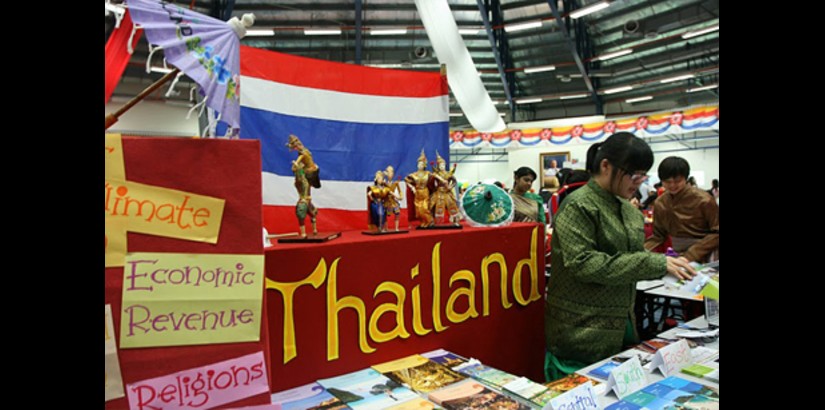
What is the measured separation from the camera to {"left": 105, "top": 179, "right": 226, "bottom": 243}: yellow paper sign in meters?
0.95

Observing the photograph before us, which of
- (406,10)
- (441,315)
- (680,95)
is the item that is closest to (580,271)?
(441,315)

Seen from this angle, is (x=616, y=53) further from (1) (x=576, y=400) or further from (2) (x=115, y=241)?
(2) (x=115, y=241)

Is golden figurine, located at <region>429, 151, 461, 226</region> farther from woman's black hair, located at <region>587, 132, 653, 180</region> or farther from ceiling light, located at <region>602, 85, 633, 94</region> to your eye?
ceiling light, located at <region>602, 85, 633, 94</region>

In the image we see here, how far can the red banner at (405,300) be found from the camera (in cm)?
147

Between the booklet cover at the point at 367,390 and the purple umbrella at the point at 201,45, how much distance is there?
2.69ft

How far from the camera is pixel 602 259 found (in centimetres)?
167

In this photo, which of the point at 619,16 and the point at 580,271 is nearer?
the point at 580,271

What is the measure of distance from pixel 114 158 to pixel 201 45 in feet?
1.04

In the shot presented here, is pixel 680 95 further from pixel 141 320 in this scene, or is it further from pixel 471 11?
pixel 141 320

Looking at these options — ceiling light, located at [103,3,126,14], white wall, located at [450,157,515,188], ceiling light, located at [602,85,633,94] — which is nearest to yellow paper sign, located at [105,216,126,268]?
ceiling light, located at [103,3,126,14]

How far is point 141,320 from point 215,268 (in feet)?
0.56

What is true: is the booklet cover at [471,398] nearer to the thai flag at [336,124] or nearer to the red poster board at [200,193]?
the red poster board at [200,193]

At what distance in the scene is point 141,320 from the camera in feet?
3.13

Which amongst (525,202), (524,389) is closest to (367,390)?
(524,389)
